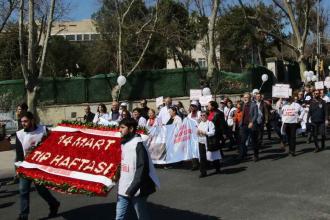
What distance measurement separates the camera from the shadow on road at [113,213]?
8750mm

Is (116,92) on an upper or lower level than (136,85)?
lower

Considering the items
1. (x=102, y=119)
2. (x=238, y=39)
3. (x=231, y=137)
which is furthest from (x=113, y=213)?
(x=238, y=39)

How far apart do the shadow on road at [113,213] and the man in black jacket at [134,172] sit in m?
1.91

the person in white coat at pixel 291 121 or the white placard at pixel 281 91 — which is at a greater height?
the white placard at pixel 281 91

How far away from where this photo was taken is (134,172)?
22.1ft

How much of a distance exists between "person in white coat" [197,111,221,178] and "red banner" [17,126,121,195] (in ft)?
14.1

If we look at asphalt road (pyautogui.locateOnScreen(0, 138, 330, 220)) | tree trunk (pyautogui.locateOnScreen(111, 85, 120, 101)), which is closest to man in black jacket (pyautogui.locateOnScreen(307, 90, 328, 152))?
asphalt road (pyautogui.locateOnScreen(0, 138, 330, 220))

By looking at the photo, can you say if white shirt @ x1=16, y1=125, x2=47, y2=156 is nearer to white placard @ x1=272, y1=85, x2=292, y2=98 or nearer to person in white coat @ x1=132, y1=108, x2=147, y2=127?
person in white coat @ x1=132, y1=108, x2=147, y2=127

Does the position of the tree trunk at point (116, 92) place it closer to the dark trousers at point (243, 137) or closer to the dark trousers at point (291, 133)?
the dark trousers at point (291, 133)

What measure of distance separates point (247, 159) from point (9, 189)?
6041 mm

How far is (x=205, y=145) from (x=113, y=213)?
403 centimetres

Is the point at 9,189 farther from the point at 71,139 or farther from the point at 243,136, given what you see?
the point at 243,136

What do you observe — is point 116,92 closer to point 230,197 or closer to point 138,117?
point 138,117

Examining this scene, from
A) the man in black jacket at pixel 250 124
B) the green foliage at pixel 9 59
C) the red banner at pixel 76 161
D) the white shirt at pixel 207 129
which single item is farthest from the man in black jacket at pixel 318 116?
Answer: the green foliage at pixel 9 59
